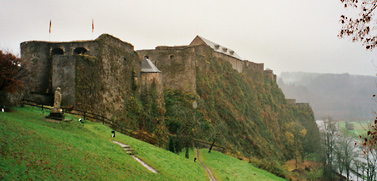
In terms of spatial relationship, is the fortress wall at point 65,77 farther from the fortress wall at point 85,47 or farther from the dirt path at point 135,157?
the dirt path at point 135,157

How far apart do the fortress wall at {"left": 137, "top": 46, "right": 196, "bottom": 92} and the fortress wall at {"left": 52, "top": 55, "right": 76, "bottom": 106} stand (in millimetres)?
20482

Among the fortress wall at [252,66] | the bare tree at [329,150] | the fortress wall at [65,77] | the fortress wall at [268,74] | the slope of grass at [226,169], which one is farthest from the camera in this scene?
the fortress wall at [268,74]

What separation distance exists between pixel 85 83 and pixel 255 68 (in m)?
60.8

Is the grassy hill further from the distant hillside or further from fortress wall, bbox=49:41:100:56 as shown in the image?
the distant hillside

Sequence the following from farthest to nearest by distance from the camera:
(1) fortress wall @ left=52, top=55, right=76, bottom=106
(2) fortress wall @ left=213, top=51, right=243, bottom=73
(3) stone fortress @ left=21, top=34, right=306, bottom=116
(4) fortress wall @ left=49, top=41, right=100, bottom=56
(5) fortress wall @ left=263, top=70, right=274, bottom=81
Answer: (5) fortress wall @ left=263, top=70, right=274, bottom=81 < (2) fortress wall @ left=213, top=51, right=243, bottom=73 < (4) fortress wall @ left=49, top=41, right=100, bottom=56 < (3) stone fortress @ left=21, top=34, right=306, bottom=116 < (1) fortress wall @ left=52, top=55, right=76, bottom=106

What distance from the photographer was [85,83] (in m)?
26.5

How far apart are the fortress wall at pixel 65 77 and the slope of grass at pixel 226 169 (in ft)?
49.5

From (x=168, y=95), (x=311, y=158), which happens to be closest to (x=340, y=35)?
(x=168, y=95)

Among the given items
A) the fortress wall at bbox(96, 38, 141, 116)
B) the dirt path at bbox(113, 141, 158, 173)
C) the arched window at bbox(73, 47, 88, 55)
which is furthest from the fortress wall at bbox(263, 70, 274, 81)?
the dirt path at bbox(113, 141, 158, 173)

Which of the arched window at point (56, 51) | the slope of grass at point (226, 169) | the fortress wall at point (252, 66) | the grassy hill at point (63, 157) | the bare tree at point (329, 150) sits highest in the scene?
the fortress wall at point (252, 66)

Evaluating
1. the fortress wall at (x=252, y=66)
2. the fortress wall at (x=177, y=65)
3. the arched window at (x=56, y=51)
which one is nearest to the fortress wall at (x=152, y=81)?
the fortress wall at (x=177, y=65)

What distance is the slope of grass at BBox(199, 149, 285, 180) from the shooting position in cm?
2416

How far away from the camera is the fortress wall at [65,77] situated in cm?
2520

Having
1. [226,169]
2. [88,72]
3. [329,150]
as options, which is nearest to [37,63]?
[88,72]
